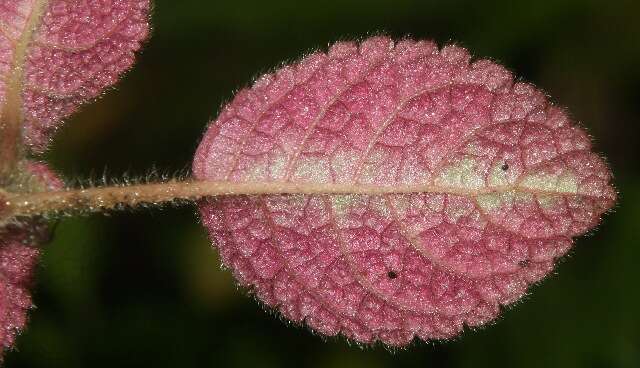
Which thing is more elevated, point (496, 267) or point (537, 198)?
point (537, 198)

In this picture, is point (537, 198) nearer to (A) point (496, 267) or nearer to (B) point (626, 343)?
(A) point (496, 267)

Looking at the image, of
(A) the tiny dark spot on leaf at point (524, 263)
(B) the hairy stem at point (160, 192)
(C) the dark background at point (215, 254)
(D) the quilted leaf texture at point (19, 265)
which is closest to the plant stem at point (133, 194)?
(B) the hairy stem at point (160, 192)

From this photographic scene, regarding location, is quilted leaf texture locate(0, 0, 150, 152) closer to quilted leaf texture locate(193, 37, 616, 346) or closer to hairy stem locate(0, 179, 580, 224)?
hairy stem locate(0, 179, 580, 224)

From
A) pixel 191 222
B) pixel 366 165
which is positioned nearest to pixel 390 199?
pixel 366 165

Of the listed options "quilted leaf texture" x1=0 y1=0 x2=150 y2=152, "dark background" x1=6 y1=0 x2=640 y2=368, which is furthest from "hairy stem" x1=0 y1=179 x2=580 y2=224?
"dark background" x1=6 y1=0 x2=640 y2=368

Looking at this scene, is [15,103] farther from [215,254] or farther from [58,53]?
[215,254]

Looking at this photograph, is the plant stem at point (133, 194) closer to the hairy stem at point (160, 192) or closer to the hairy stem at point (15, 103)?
the hairy stem at point (160, 192)

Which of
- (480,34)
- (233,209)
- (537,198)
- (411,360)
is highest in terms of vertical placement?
(480,34)

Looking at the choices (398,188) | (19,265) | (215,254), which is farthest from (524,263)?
(215,254)
